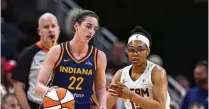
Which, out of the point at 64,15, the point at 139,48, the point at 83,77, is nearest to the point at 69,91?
the point at 83,77

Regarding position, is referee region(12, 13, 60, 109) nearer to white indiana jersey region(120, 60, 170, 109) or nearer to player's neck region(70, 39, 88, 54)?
player's neck region(70, 39, 88, 54)

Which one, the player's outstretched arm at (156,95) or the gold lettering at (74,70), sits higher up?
the gold lettering at (74,70)

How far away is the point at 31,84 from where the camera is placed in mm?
9383

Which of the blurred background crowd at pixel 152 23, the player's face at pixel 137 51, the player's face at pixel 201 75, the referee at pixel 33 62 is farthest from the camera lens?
the blurred background crowd at pixel 152 23

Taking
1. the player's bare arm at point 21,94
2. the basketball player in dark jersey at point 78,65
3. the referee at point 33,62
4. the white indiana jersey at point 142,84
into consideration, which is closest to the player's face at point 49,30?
the referee at point 33,62

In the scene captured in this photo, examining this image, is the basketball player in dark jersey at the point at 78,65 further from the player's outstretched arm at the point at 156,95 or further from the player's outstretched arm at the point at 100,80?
the player's outstretched arm at the point at 156,95

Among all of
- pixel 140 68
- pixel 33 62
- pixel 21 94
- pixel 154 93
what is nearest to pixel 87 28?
pixel 140 68

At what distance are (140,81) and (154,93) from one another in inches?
9.0

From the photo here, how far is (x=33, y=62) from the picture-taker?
942 cm

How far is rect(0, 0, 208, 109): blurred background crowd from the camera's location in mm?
14531

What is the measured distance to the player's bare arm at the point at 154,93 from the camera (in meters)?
7.77

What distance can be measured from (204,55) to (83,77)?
28.3ft

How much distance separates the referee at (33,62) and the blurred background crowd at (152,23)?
4778 mm

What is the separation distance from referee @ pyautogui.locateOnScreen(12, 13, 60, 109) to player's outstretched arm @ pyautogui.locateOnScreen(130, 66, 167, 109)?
5.94 feet
